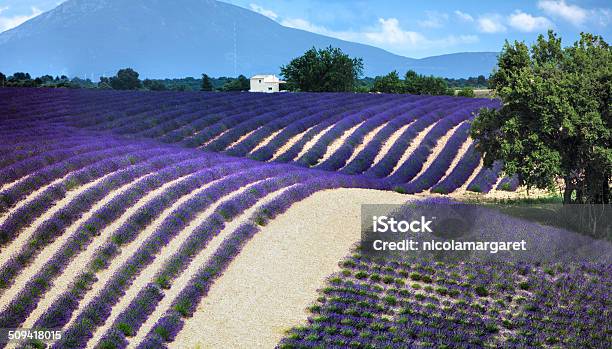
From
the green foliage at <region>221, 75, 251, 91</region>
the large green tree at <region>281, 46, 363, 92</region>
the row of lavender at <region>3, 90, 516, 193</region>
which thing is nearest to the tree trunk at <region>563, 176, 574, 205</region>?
the row of lavender at <region>3, 90, 516, 193</region>

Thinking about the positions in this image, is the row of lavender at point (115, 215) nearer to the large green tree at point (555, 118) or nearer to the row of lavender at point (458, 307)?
the row of lavender at point (458, 307)

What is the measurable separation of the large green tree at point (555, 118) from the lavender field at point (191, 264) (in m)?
1.56

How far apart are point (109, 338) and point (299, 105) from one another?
35.9 metres

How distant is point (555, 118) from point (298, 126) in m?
20.5

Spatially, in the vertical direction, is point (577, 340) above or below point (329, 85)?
below

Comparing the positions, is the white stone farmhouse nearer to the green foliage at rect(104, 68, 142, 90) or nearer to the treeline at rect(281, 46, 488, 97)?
the green foliage at rect(104, 68, 142, 90)

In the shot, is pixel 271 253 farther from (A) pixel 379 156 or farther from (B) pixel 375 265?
(A) pixel 379 156

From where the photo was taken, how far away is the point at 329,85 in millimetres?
85000

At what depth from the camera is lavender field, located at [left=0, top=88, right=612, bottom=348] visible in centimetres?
1530

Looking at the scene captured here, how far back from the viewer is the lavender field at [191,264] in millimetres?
15297

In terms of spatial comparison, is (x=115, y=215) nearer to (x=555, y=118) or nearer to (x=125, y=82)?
A: (x=555, y=118)

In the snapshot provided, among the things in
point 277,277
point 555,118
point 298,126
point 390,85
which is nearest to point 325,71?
point 390,85

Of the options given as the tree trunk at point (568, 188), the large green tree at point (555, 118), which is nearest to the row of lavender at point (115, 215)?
the large green tree at point (555, 118)

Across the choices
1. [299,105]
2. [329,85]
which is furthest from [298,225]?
[329,85]
